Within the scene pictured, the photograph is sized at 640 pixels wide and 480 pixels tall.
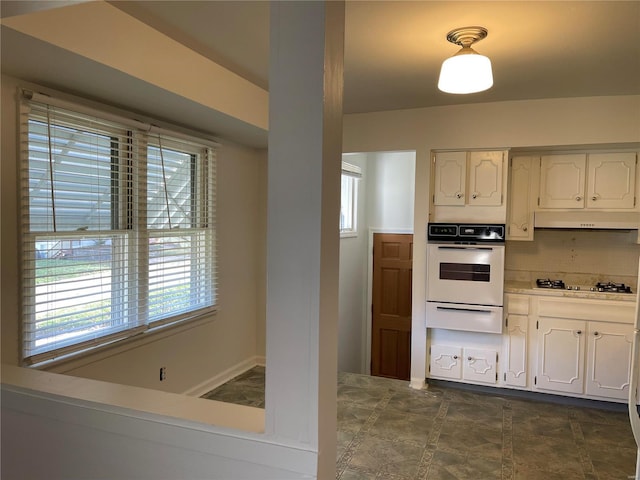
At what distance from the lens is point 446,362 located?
155 inches

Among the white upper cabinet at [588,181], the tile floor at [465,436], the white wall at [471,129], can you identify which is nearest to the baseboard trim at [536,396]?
the tile floor at [465,436]

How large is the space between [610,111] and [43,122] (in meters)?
3.88

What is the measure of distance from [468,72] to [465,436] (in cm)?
236

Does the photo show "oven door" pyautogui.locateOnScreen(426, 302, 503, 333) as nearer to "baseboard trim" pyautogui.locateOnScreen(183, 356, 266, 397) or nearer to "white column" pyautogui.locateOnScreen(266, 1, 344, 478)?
"baseboard trim" pyautogui.locateOnScreen(183, 356, 266, 397)

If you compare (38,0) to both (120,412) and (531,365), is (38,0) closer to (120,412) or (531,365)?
(120,412)

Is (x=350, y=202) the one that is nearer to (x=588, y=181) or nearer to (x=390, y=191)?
(x=390, y=191)

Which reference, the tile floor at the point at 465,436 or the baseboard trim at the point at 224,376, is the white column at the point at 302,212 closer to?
the tile floor at the point at 465,436

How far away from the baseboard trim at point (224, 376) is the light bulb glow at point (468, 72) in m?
2.94

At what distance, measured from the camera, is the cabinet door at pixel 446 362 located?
3.92 meters

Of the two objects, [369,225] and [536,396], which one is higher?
[369,225]

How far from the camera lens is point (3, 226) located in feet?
7.25

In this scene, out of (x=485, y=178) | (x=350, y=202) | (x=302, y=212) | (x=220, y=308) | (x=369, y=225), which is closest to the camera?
(x=302, y=212)

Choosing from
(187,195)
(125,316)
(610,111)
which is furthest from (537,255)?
(125,316)

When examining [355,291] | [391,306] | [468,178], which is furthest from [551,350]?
[355,291]
